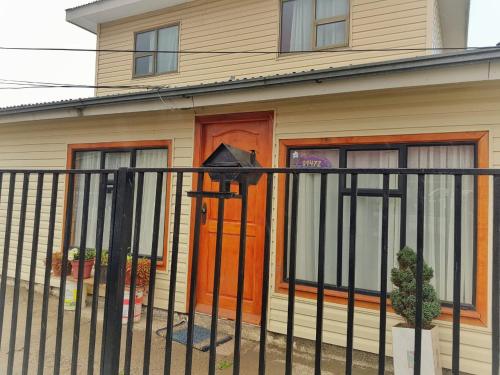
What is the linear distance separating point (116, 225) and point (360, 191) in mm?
2482

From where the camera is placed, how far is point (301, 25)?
588cm

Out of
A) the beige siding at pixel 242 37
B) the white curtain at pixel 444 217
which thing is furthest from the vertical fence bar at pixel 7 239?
the beige siding at pixel 242 37

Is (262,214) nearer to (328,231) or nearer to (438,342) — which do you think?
(328,231)

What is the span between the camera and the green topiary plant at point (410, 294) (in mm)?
2842

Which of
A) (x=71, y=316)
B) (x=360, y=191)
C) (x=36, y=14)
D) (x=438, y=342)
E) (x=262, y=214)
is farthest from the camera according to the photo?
(x=36, y=14)

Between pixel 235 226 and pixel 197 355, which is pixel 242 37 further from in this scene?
pixel 197 355

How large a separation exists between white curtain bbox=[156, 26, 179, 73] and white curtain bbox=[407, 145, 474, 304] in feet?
16.7

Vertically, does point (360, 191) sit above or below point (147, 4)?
below

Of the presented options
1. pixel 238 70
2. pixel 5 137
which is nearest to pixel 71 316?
pixel 5 137

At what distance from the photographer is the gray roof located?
2838 mm

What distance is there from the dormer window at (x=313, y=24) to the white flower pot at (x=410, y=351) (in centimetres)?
419

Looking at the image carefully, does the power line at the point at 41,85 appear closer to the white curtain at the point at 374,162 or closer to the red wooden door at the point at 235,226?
the red wooden door at the point at 235,226

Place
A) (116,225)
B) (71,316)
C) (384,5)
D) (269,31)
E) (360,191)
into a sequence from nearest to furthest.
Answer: (116,225)
(360,191)
(71,316)
(384,5)
(269,31)

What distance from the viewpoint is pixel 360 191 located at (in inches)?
143
